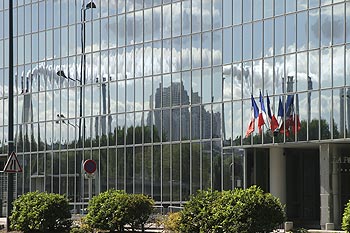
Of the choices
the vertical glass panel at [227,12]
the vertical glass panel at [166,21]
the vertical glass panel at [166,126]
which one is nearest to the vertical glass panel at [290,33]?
the vertical glass panel at [227,12]

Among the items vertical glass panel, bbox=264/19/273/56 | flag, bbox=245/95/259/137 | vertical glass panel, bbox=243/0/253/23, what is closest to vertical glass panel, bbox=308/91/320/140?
flag, bbox=245/95/259/137

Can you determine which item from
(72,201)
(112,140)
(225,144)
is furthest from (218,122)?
(72,201)

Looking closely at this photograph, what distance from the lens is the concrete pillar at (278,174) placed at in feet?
150

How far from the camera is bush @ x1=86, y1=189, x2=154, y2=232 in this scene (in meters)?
33.0

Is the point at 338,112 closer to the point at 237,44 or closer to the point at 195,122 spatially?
the point at 237,44

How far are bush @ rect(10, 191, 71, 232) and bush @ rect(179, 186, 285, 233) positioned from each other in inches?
310

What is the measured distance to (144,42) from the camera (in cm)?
5097

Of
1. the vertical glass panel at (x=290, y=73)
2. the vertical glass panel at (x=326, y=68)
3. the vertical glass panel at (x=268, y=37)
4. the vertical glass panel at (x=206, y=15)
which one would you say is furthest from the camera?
the vertical glass panel at (x=206, y=15)

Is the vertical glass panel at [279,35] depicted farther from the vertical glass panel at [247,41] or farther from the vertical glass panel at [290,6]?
the vertical glass panel at [247,41]

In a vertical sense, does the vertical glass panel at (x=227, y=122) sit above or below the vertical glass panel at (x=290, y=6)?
below

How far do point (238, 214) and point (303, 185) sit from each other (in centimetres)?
2055

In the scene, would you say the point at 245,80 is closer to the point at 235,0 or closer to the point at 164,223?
the point at 235,0

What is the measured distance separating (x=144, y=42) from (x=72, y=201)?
1168 centimetres

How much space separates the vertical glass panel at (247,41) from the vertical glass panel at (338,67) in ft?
18.5
